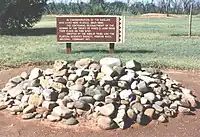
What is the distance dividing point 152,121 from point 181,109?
636 millimetres

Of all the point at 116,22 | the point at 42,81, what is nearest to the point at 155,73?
the point at 42,81

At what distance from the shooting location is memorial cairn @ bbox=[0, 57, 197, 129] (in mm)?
6254

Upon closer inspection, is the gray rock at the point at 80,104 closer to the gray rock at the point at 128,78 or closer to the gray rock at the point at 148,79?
the gray rock at the point at 128,78

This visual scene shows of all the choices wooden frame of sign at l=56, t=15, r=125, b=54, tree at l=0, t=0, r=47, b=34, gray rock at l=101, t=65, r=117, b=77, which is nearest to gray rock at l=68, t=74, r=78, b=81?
gray rock at l=101, t=65, r=117, b=77

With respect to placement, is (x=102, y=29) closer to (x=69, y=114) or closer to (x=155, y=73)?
(x=155, y=73)

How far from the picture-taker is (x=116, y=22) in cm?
1238

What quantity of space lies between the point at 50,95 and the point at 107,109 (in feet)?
3.00

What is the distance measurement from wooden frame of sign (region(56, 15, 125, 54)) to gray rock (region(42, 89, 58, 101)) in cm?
595

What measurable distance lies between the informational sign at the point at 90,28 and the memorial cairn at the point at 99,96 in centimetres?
511

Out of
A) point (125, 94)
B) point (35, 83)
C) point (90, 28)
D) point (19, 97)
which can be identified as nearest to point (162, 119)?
point (125, 94)

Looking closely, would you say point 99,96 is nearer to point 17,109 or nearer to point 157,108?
point 157,108

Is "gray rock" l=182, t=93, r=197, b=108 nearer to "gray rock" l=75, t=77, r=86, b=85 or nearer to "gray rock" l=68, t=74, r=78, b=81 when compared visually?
"gray rock" l=75, t=77, r=86, b=85

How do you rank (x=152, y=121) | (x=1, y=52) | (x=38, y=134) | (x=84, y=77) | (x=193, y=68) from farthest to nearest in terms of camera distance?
(x=1, y=52)
(x=193, y=68)
(x=84, y=77)
(x=152, y=121)
(x=38, y=134)

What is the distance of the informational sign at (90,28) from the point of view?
12367 millimetres
